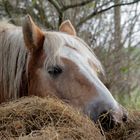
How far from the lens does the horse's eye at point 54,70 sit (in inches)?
157

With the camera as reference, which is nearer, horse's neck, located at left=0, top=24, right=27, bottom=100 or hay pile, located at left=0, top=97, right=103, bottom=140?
hay pile, located at left=0, top=97, right=103, bottom=140

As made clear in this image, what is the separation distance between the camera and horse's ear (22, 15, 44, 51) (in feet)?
13.6

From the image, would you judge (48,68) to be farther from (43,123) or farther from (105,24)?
(105,24)

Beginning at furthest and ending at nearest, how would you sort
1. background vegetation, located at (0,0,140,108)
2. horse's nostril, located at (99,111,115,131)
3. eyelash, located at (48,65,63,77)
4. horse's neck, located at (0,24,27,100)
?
1. background vegetation, located at (0,0,140,108)
2. horse's neck, located at (0,24,27,100)
3. eyelash, located at (48,65,63,77)
4. horse's nostril, located at (99,111,115,131)

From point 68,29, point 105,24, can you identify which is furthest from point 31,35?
point 105,24

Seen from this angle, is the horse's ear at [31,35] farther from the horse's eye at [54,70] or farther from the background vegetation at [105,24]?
the background vegetation at [105,24]

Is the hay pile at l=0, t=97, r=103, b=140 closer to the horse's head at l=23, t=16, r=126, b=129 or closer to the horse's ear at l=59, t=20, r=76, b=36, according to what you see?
the horse's head at l=23, t=16, r=126, b=129

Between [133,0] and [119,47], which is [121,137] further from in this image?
[119,47]

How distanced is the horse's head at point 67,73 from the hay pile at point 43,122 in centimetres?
53

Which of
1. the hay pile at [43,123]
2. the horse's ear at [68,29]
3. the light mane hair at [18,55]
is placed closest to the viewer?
the hay pile at [43,123]

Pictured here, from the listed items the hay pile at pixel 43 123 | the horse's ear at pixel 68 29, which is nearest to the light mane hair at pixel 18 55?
the horse's ear at pixel 68 29

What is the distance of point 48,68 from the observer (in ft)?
13.3

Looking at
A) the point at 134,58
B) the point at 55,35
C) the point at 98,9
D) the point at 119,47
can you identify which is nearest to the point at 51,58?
the point at 55,35

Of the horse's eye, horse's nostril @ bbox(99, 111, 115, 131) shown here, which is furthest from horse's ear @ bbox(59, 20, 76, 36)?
horse's nostril @ bbox(99, 111, 115, 131)
